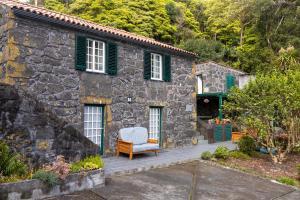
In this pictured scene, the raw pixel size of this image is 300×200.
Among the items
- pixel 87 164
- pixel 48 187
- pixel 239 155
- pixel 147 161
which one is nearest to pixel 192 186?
pixel 87 164

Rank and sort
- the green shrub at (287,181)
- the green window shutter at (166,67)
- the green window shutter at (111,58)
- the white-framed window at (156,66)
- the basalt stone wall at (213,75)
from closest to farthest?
1. the green shrub at (287,181)
2. the green window shutter at (111,58)
3. the white-framed window at (156,66)
4. the green window shutter at (166,67)
5. the basalt stone wall at (213,75)

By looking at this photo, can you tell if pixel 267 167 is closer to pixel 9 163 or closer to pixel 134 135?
pixel 134 135

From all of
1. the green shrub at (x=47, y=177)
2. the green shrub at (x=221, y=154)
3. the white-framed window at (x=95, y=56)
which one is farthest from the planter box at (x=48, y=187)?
the green shrub at (x=221, y=154)

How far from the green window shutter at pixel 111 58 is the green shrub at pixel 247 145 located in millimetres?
6455

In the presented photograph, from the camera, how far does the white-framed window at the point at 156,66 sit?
1300 centimetres

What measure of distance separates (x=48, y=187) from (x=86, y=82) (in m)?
5.20

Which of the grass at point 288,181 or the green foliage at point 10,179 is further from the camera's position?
the grass at point 288,181

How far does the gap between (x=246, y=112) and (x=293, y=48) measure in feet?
49.9

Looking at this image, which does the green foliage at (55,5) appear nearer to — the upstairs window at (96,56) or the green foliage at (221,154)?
the upstairs window at (96,56)

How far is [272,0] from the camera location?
27125mm

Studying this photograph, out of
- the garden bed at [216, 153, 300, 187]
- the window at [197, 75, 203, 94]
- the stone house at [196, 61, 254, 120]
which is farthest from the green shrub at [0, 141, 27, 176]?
the window at [197, 75, 203, 94]

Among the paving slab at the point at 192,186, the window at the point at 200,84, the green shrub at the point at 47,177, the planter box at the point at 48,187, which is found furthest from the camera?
the window at the point at 200,84

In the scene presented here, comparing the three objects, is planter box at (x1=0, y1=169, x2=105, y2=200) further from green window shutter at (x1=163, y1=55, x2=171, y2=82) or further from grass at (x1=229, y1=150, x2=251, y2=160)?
green window shutter at (x1=163, y1=55, x2=171, y2=82)

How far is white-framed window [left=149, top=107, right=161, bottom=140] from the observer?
12.9m
